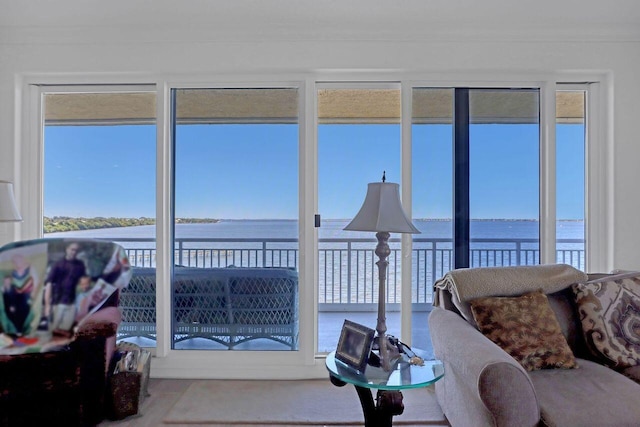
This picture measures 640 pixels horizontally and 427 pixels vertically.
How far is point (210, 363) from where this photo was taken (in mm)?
2707

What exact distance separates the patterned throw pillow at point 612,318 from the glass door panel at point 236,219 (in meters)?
1.73

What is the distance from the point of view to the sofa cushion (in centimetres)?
139

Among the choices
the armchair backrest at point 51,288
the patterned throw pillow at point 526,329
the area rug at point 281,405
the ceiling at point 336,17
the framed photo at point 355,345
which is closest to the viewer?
the armchair backrest at point 51,288

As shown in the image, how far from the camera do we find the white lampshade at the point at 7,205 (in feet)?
7.10

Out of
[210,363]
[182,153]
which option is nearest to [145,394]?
[210,363]

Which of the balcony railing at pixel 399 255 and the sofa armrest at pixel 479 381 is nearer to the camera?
the sofa armrest at pixel 479 381

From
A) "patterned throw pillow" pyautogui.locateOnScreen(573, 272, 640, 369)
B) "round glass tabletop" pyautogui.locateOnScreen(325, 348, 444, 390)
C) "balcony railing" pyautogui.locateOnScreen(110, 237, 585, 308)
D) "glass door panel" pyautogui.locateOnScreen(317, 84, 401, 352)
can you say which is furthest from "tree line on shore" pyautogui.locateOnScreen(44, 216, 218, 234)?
"patterned throw pillow" pyautogui.locateOnScreen(573, 272, 640, 369)

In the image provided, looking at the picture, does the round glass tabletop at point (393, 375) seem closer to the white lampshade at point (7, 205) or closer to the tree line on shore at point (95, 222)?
the tree line on shore at point (95, 222)

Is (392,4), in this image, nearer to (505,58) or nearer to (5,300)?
(505,58)

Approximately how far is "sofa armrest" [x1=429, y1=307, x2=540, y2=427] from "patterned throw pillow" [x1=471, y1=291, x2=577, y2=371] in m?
0.11

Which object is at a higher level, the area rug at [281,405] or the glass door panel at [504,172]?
the glass door panel at [504,172]

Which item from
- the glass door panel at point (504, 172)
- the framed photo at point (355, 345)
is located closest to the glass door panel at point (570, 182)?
the glass door panel at point (504, 172)

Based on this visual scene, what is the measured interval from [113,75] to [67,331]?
2763 mm

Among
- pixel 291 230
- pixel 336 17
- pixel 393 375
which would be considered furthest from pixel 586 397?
pixel 336 17
